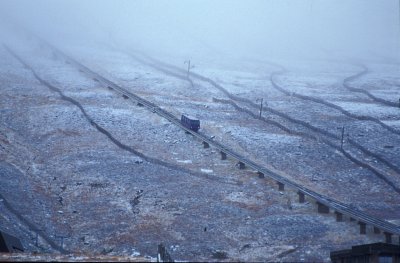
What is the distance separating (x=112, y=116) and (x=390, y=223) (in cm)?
1854

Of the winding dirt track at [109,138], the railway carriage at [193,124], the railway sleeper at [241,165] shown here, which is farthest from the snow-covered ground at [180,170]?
the railway carriage at [193,124]

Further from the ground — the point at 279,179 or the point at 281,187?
the point at 279,179

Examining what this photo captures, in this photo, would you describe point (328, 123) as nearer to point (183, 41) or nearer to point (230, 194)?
point (230, 194)

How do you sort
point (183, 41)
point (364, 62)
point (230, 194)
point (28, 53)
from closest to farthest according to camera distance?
point (230, 194) → point (28, 53) → point (364, 62) → point (183, 41)

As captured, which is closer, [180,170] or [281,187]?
[281,187]

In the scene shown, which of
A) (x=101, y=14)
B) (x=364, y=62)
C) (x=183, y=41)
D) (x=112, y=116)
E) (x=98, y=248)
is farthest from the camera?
(x=101, y=14)

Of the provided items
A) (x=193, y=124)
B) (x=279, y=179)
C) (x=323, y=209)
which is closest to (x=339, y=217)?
(x=323, y=209)

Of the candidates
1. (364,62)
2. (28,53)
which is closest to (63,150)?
(28,53)

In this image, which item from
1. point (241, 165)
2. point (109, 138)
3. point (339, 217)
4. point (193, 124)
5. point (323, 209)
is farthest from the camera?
point (193, 124)

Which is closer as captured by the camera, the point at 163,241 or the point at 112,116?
the point at 163,241

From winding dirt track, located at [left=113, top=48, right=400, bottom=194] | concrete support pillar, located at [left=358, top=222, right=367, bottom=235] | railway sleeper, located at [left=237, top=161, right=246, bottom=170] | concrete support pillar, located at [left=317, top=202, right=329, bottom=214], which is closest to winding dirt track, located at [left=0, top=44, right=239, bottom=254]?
railway sleeper, located at [left=237, top=161, right=246, bottom=170]

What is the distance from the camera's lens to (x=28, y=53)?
193ft

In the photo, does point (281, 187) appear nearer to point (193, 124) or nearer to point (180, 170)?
point (180, 170)

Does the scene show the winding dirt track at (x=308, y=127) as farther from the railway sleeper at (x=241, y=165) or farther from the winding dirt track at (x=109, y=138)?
the winding dirt track at (x=109, y=138)
